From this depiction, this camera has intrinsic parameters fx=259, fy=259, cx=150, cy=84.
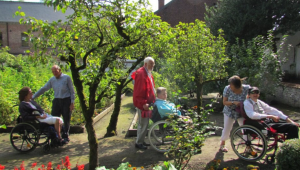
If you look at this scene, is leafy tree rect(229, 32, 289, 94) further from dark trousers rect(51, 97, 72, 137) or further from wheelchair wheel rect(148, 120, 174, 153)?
dark trousers rect(51, 97, 72, 137)

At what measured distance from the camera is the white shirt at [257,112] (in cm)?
477

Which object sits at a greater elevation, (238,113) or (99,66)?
(99,66)

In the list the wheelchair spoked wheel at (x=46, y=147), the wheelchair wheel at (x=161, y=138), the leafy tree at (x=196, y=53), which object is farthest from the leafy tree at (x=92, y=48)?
the leafy tree at (x=196, y=53)

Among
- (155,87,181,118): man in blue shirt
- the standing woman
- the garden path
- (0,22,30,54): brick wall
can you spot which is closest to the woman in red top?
(155,87,181,118): man in blue shirt

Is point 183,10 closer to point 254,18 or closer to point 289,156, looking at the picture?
point 254,18

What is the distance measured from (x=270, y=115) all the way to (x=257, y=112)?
10.7 inches

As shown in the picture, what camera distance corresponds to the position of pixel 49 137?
5.73 metres


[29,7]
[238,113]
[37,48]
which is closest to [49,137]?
[37,48]

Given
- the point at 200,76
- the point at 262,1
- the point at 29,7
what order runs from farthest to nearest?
the point at 29,7, the point at 262,1, the point at 200,76

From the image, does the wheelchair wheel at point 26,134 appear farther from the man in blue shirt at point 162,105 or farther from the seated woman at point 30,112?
the man in blue shirt at point 162,105

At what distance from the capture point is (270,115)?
15.6 feet

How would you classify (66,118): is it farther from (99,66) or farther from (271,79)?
Result: (271,79)

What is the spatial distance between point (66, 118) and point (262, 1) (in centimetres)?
1280

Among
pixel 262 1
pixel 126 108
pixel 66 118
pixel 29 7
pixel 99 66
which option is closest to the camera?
pixel 99 66
